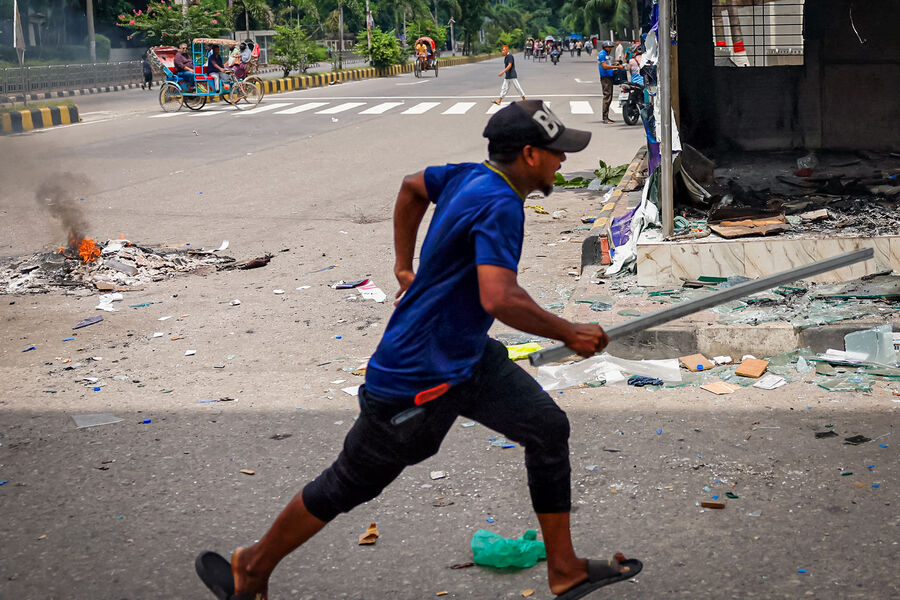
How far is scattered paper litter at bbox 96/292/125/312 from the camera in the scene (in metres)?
6.97

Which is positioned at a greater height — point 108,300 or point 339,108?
point 339,108

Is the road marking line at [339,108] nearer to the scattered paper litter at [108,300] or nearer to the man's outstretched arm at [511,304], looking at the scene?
the scattered paper litter at [108,300]

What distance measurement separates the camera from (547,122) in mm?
2656

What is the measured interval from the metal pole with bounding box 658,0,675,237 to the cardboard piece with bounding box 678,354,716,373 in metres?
1.44

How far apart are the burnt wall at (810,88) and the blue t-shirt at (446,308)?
302 inches

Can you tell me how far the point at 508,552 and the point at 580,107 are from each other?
2009cm

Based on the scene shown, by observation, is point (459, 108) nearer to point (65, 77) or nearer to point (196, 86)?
point (196, 86)

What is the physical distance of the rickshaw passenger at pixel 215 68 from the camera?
987 inches

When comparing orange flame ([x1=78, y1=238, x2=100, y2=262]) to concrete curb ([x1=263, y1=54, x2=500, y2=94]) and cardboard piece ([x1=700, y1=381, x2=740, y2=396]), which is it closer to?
cardboard piece ([x1=700, y1=381, x2=740, y2=396])

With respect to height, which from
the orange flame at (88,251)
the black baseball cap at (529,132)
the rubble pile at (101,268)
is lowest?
the rubble pile at (101,268)

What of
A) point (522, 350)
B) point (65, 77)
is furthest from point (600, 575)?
point (65, 77)

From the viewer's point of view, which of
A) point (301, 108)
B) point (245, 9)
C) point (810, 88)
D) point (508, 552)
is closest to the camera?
point (508, 552)

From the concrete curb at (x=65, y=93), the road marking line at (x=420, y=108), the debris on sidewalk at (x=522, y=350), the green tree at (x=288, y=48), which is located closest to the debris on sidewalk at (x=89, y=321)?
the debris on sidewalk at (x=522, y=350)

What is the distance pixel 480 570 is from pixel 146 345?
3.49 metres
